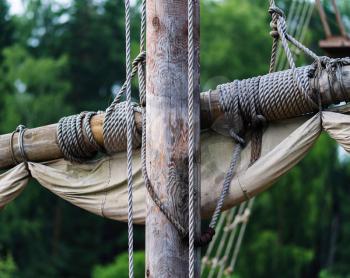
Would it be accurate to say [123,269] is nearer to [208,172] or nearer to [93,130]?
[93,130]

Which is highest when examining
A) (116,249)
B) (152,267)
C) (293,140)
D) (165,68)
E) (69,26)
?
(165,68)

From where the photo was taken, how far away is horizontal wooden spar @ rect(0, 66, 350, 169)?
15.9ft

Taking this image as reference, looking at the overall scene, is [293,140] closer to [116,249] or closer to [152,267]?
[152,267]

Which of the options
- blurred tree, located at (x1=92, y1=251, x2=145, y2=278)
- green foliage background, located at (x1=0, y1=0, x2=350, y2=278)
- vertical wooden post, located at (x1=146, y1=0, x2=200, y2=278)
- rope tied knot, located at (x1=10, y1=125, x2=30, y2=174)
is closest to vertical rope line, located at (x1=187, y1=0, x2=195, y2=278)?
vertical wooden post, located at (x1=146, y1=0, x2=200, y2=278)

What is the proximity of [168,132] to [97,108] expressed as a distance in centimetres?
2750

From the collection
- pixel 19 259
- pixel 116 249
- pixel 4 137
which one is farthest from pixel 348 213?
pixel 4 137

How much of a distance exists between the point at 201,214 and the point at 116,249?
1049 inches

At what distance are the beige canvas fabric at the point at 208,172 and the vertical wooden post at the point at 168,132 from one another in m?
0.33

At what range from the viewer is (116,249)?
103 feet

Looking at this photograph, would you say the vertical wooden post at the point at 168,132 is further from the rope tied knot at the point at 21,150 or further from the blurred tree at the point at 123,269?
the blurred tree at the point at 123,269

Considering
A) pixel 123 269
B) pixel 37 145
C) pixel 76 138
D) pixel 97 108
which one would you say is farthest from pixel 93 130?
pixel 97 108

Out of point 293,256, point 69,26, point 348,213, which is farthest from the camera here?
point 69,26

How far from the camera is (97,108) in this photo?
32.1 meters

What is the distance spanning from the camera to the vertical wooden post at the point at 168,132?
4602mm
